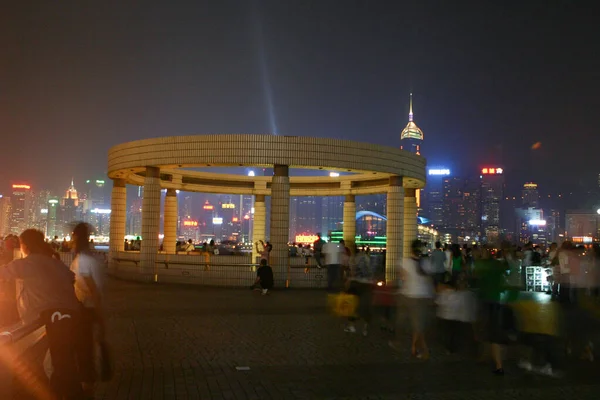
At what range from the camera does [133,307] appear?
1516cm

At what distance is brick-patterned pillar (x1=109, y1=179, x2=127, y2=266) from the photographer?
25.7 metres

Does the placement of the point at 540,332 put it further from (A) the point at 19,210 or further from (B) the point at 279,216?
(A) the point at 19,210

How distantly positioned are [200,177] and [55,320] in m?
24.4

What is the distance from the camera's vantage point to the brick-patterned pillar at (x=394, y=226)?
23.4 m

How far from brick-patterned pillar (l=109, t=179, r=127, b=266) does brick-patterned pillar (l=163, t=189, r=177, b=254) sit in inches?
202

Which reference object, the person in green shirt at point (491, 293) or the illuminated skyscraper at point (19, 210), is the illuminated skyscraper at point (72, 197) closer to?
the illuminated skyscraper at point (19, 210)

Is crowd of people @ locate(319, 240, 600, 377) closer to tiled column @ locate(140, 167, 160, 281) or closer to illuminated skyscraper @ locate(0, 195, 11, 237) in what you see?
tiled column @ locate(140, 167, 160, 281)

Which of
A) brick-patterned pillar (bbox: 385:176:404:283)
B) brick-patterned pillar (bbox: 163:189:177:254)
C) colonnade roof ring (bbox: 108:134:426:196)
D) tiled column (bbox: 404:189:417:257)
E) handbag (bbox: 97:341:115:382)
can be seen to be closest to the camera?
handbag (bbox: 97:341:115:382)

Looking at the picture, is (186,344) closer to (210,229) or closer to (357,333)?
(357,333)

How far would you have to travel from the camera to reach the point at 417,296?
9844mm

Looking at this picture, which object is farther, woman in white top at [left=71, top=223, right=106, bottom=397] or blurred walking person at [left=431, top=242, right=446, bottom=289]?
blurred walking person at [left=431, top=242, right=446, bottom=289]

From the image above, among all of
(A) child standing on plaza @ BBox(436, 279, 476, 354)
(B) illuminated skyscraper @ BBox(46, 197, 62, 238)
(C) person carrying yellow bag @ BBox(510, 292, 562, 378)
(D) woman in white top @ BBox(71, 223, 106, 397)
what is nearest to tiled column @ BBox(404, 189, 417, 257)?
(A) child standing on plaza @ BBox(436, 279, 476, 354)

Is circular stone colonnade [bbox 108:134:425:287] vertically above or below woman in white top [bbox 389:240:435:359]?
above

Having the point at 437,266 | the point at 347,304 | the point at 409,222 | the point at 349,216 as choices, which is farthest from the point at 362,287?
the point at 349,216
